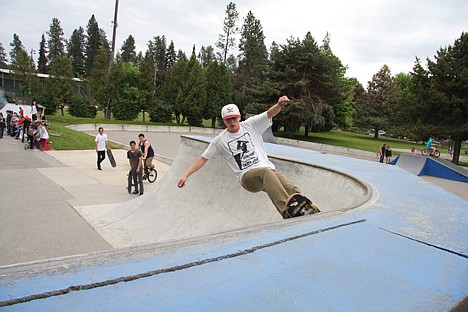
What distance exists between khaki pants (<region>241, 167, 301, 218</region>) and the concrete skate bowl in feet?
4.25

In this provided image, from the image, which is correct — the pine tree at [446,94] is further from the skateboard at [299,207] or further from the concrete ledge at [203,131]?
the skateboard at [299,207]

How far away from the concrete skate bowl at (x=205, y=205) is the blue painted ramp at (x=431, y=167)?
11.8 metres

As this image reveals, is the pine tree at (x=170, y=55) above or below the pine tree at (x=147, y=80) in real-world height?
above

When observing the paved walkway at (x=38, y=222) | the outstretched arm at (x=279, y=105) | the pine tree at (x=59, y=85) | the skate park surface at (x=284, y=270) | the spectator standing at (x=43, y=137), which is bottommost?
the paved walkway at (x=38, y=222)

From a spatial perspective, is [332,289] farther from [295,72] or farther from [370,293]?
[295,72]

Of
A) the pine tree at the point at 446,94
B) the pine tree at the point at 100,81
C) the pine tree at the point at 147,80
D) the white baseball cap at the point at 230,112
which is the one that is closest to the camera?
the white baseball cap at the point at 230,112

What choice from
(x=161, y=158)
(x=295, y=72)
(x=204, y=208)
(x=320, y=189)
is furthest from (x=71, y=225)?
(x=295, y=72)

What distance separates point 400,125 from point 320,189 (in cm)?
2434

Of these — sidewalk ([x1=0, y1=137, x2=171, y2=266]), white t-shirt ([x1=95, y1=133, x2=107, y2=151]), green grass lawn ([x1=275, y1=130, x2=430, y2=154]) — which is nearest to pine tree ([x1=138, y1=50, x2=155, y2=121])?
green grass lawn ([x1=275, y1=130, x2=430, y2=154])

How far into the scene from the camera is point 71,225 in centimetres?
704

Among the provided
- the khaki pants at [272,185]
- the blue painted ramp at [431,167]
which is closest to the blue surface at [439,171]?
the blue painted ramp at [431,167]

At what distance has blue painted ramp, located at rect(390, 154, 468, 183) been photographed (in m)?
14.7

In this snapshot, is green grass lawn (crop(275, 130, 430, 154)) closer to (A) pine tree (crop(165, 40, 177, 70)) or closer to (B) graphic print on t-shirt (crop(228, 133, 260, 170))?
(B) graphic print on t-shirt (crop(228, 133, 260, 170))

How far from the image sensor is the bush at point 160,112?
4450 cm
